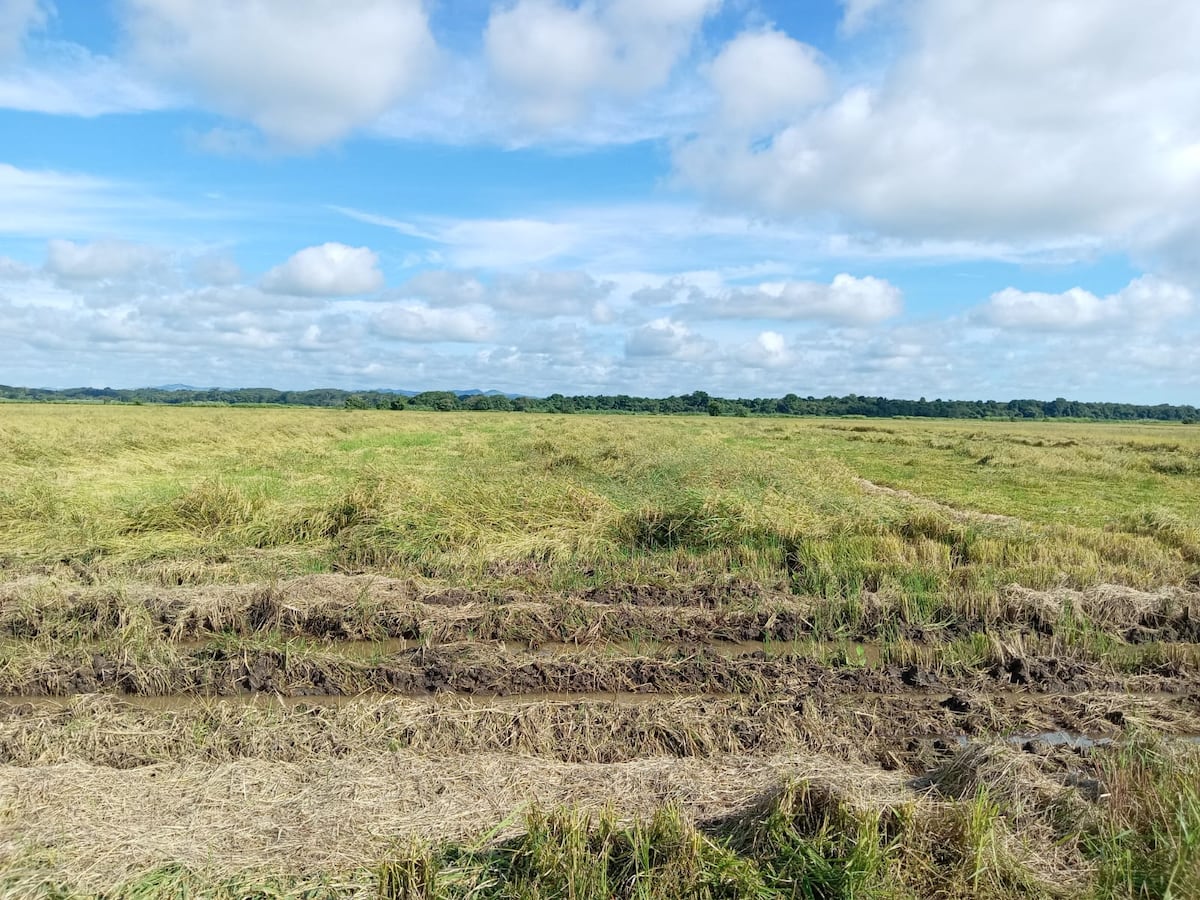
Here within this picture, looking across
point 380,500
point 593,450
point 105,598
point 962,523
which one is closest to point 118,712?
point 105,598

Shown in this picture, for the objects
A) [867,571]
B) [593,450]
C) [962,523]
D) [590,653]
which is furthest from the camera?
[593,450]

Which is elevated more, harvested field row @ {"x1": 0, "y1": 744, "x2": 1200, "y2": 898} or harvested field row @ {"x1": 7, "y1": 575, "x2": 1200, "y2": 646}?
harvested field row @ {"x1": 0, "y1": 744, "x2": 1200, "y2": 898}

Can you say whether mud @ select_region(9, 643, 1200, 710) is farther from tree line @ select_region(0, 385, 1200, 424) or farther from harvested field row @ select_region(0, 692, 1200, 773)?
tree line @ select_region(0, 385, 1200, 424)

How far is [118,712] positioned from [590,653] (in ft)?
Answer: 12.7

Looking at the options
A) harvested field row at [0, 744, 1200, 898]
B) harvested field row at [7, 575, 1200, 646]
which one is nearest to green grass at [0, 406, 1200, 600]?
harvested field row at [7, 575, 1200, 646]

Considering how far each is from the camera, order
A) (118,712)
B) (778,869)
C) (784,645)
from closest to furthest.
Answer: (778,869), (118,712), (784,645)

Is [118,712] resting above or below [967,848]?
below

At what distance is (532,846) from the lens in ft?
11.6

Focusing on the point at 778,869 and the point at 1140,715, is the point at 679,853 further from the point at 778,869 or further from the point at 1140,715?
the point at 1140,715

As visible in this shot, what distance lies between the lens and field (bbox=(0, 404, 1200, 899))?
3480 mm

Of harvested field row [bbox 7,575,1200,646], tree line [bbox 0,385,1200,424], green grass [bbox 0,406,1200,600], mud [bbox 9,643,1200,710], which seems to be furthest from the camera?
tree line [bbox 0,385,1200,424]

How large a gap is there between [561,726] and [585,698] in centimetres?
86

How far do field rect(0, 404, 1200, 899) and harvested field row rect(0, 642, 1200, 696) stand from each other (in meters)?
0.03

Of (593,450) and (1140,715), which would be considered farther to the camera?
(593,450)
